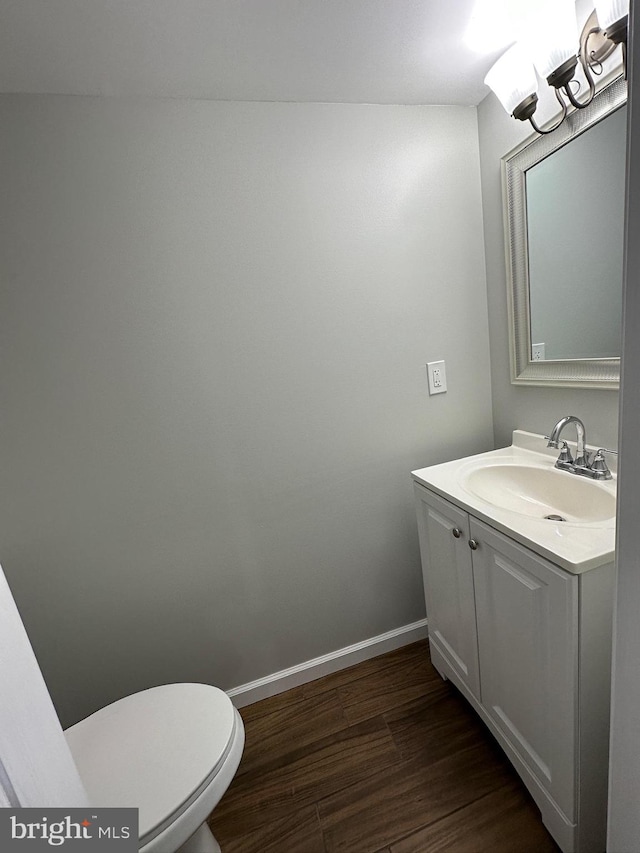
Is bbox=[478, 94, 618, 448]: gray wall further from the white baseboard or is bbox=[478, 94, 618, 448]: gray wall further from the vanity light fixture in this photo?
the white baseboard

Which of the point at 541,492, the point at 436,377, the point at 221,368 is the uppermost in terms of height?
the point at 221,368

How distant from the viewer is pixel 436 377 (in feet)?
5.12

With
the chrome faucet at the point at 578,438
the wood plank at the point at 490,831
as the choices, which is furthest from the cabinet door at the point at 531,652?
the chrome faucet at the point at 578,438

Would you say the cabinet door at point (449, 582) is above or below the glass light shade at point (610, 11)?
below

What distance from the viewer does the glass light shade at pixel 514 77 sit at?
3.49 ft

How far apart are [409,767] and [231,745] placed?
648 millimetres

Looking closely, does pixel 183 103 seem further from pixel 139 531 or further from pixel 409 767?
pixel 409 767

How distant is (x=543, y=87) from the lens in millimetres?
1172

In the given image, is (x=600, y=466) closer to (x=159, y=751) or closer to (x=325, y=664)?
(x=325, y=664)

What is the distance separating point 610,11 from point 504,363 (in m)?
0.96

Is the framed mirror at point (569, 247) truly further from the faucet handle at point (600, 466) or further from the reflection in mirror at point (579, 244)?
the faucet handle at point (600, 466)

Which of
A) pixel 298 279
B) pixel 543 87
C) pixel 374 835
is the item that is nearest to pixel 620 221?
pixel 543 87

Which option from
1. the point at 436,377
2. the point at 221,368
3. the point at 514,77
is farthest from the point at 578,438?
the point at 221,368

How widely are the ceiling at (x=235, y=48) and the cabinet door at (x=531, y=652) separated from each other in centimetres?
136
